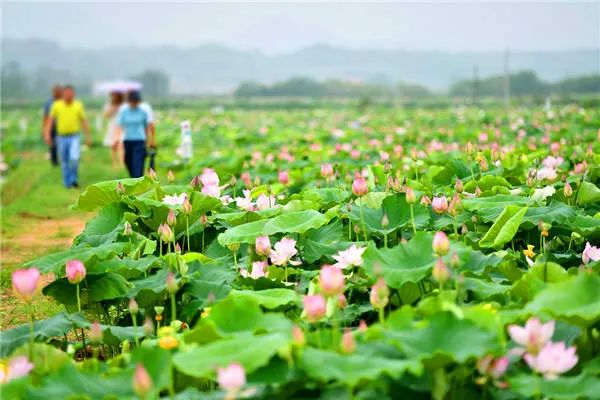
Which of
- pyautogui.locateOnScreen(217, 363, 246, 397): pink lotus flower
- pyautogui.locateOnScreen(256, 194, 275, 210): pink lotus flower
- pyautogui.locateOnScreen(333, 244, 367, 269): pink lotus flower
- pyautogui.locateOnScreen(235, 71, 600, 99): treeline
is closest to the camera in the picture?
pyautogui.locateOnScreen(217, 363, 246, 397): pink lotus flower

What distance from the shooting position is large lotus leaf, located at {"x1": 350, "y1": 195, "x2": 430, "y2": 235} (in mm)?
3346

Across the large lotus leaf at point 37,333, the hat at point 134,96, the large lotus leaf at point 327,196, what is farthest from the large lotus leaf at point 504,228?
the hat at point 134,96

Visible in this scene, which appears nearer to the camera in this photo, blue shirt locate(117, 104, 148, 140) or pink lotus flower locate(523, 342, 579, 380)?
pink lotus flower locate(523, 342, 579, 380)

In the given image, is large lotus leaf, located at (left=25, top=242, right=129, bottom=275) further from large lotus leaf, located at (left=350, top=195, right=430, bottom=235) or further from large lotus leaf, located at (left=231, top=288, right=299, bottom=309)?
large lotus leaf, located at (left=350, top=195, right=430, bottom=235)

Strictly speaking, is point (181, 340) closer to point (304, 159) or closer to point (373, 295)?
point (373, 295)

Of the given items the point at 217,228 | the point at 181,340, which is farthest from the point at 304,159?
the point at 181,340

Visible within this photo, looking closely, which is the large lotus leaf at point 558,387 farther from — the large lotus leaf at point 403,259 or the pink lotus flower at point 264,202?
the pink lotus flower at point 264,202

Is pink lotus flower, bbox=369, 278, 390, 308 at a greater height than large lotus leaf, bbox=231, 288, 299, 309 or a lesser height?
greater

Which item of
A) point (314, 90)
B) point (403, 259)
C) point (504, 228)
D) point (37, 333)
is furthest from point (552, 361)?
point (314, 90)

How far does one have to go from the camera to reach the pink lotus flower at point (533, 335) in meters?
1.89

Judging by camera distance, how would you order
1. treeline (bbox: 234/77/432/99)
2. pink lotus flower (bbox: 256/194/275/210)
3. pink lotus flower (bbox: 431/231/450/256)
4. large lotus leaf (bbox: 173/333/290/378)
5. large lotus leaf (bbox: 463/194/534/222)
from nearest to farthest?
large lotus leaf (bbox: 173/333/290/378) → pink lotus flower (bbox: 431/231/450/256) → large lotus leaf (bbox: 463/194/534/222) → pink lotus flower (bbox: 256/194/275/210) → treeline (bbox: 234/77/432/99)

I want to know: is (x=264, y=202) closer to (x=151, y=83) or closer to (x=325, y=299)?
(x=325, y=299)

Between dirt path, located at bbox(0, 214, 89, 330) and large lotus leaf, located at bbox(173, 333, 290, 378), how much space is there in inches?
100

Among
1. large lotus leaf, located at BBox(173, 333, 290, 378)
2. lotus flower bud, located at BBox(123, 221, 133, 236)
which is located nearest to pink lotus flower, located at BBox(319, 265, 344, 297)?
large lotus leaf, located at BBox(173, 333, 290, 378)
